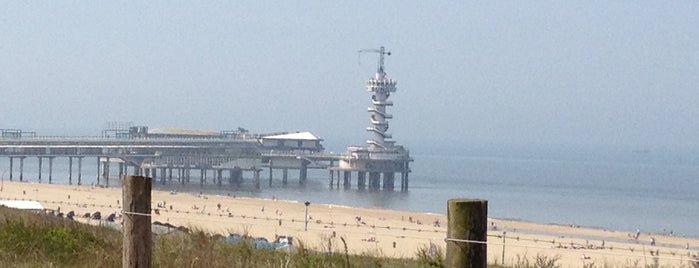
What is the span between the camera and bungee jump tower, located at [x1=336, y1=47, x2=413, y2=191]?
79.2 m

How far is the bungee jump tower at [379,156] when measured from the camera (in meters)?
79.2

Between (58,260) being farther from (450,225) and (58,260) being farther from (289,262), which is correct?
(450,225)

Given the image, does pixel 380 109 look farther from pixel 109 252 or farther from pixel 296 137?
pixel 109 252

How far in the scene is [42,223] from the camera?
998 cm

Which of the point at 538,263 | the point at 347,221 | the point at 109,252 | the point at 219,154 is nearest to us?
the point at 109,252

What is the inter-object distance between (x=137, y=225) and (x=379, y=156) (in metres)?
73.9

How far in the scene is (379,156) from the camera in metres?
80.1

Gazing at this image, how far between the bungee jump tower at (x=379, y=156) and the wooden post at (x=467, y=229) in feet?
231

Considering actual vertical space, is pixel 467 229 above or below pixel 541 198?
above

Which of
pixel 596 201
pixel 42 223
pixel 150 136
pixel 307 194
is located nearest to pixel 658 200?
pixel 596 201

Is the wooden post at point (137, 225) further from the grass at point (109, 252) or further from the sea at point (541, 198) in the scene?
the sea at point (541, 198)

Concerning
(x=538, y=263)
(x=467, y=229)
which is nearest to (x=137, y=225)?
(x=467, y=229)

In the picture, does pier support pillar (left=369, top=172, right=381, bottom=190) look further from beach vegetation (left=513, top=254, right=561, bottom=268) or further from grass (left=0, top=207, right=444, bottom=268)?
grass (left=0, top=207, right=444, bottom=268)

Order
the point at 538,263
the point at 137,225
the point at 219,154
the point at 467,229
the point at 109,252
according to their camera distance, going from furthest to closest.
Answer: the point at 219,154 → the point at 538,263 → the point at 109,252 → the point at 137,225 → the point at 467,229
